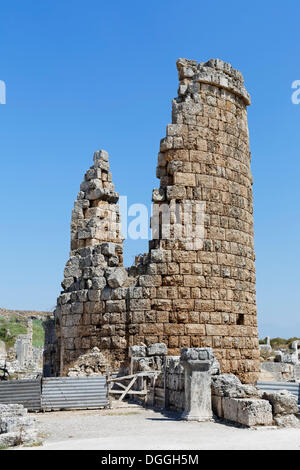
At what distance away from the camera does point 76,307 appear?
45.3ft

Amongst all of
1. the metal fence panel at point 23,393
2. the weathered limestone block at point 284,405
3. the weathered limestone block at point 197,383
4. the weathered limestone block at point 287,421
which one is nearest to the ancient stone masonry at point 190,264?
the metal fence panel at point 23,393

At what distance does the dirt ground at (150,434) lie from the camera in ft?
20.5

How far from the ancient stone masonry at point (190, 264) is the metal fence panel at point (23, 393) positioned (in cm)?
279

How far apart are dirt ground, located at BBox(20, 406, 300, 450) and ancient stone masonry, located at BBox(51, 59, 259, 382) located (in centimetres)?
347

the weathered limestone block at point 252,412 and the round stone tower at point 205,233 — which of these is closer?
the weathered limestone block at point 252,412

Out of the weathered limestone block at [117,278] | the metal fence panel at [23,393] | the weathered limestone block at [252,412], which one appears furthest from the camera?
the weathered limestone block at [117,278]

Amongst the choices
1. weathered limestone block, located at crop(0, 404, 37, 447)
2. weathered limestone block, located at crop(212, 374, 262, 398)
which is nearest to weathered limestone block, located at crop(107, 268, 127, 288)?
weathered limestone block, located at crop(212, 374, 262, 398)

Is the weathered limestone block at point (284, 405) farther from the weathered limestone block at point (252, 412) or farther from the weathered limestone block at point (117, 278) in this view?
the weathered limestone block at point (117, 278)

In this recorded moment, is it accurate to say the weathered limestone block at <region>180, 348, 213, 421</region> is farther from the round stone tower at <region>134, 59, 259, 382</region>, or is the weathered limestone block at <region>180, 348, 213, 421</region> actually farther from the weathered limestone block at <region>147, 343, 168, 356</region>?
the round stone tower at <region>134, 59, 259, 382</region>

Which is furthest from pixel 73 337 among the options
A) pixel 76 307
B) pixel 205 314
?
pixel 205 314

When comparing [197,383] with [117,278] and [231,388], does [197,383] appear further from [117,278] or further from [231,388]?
[117,278]

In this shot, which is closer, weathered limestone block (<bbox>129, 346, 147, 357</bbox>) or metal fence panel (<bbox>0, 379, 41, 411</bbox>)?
metal fence panel (<bbox>0, 379, 41, 411</bbox>)

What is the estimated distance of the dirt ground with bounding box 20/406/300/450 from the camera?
6.24 m

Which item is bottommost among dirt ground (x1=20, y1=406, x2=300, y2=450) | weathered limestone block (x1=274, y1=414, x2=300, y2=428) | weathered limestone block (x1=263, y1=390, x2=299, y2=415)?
dirt ground (x1=20, y1=406, x2=300, y2=450)
